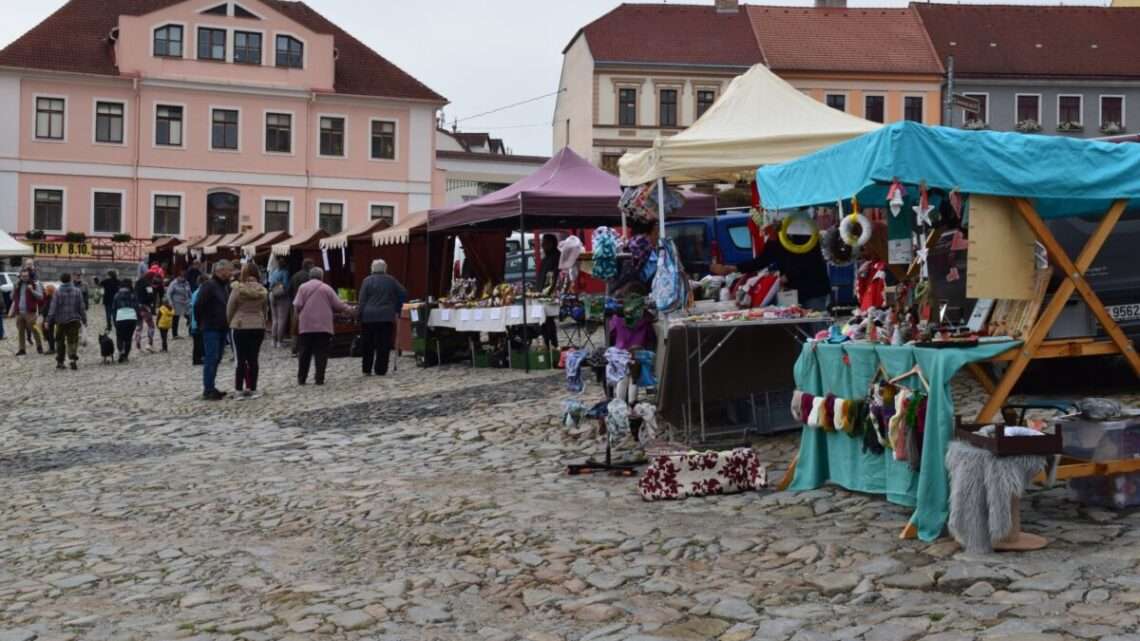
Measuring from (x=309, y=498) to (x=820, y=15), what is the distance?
52516mm

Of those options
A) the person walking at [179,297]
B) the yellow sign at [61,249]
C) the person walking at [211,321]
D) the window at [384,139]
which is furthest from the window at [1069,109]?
the person walking at [211,321]

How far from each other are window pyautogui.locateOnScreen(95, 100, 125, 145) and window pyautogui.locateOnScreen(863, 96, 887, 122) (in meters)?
30.5

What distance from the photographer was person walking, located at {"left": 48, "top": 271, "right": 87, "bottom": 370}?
887 inches

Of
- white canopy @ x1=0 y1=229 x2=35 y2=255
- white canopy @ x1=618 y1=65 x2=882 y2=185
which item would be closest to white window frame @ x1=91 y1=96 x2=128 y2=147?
white canopy @ x1=0 y1=229 x2=35 y2=255

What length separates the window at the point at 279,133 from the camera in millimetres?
51562

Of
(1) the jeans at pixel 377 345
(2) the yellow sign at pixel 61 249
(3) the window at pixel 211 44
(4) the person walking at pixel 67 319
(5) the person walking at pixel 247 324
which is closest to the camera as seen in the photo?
(5) the person walking at pixel 247 324

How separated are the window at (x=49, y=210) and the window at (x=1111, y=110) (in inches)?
1669

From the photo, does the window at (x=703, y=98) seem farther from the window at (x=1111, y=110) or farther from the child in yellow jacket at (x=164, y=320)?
the child in yellow jacket at (x=164, y=320)

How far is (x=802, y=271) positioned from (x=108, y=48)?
45694 millimetres

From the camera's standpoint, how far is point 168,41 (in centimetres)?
5031

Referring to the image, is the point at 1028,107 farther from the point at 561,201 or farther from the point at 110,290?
the point at 561,201

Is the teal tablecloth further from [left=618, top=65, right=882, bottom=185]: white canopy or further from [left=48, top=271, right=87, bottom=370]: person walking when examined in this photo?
[left=48, top=271, right=87, bottom=370]: person walking

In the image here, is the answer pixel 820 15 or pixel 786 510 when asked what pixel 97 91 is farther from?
pixel 786 510

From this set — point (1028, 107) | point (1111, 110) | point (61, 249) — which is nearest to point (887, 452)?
point (61, 249)
